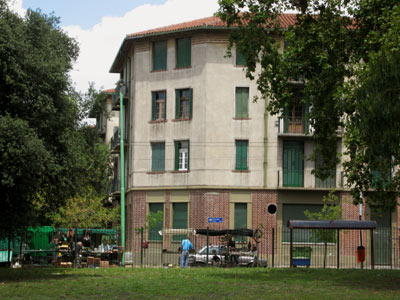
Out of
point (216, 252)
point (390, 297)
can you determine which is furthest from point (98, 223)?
point (390, 297)

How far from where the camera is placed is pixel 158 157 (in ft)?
169

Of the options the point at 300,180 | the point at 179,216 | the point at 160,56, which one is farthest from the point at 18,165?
the point at 160,56

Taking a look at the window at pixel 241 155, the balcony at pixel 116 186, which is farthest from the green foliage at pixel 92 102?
the window at pixel 241 155

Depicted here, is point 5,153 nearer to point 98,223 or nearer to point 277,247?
point 277,247

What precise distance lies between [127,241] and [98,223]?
5.60 m

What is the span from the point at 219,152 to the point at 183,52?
23.1 feet

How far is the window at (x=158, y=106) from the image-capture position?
51.8 m

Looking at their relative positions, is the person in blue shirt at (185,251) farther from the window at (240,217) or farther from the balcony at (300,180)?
the balcony at (300,180)

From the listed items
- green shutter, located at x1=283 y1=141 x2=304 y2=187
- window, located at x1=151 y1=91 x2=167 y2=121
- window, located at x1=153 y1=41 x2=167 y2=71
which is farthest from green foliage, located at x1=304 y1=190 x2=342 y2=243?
window, located at x1=153 y1=41 x2=167 y2=71

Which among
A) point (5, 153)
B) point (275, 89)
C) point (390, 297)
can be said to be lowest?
point (390, 297)

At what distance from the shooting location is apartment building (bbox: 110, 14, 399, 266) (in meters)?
49.5

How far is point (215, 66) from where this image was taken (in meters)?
50.1

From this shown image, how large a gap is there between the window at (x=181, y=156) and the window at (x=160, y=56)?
519cm

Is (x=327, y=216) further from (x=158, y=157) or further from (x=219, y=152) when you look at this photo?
(x=158, y=157)
